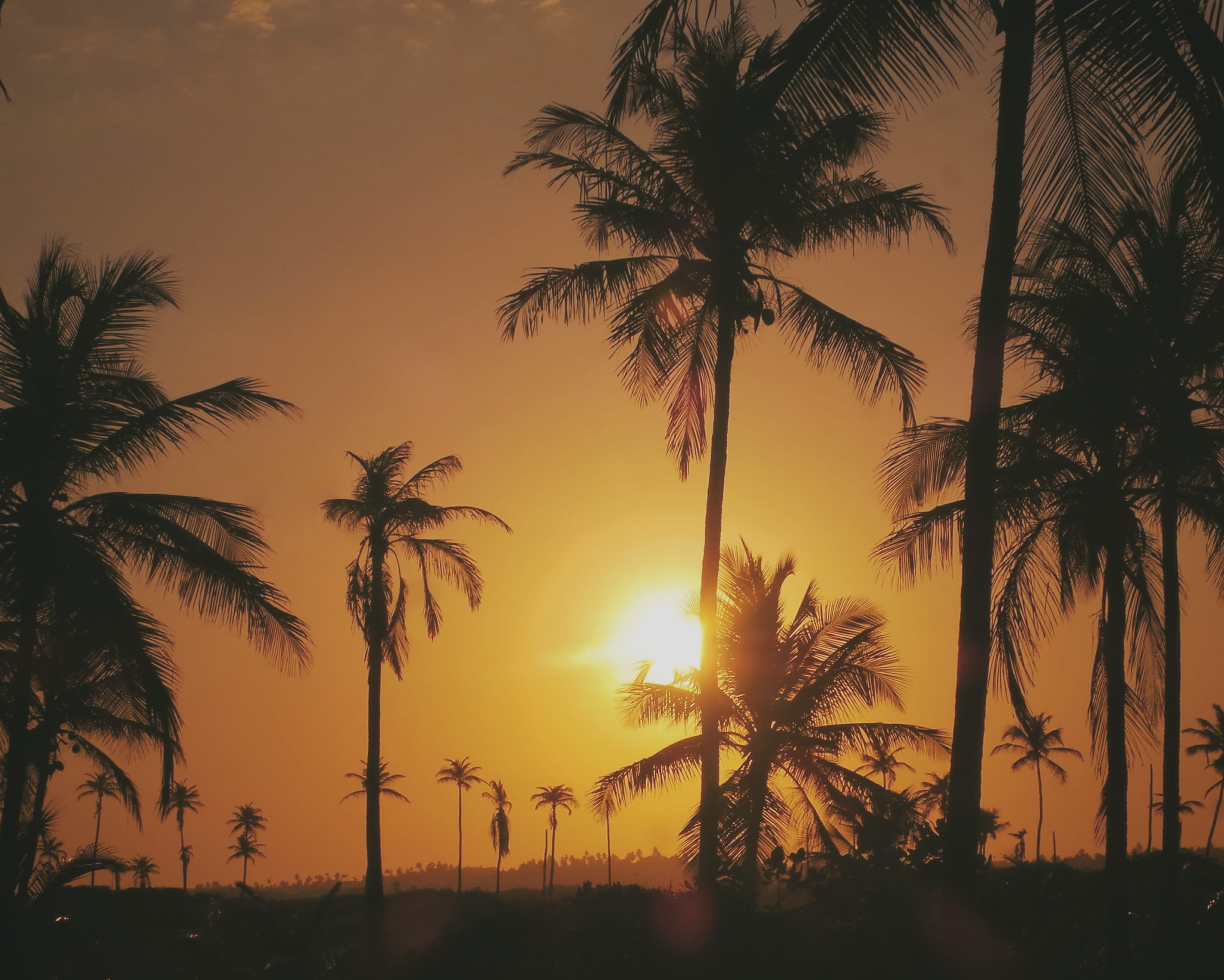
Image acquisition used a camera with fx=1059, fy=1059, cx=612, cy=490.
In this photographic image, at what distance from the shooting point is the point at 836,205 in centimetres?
1673

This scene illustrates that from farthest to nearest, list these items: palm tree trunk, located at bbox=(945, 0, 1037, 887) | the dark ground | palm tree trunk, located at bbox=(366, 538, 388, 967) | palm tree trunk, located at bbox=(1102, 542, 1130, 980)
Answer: palm tree trunk, located at bbox=(366, 538, 388, 967) → palm tree trunk, located at bbox=(1102, 542, 1130, 980) → the dark ground → palm tree trunk, located at bbox=(945, 0, 1037, 887)

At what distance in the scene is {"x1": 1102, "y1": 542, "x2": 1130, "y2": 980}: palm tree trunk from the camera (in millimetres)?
14477

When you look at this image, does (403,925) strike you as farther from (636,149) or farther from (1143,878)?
(636,149)

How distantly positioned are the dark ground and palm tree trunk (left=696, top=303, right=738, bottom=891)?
3.59 feet

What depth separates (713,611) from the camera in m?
15.9

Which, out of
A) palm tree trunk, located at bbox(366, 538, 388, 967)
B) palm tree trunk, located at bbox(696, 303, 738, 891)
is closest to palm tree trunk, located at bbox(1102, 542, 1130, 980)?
palm tree trunk, located at bbox(696, 303, 738, 891)

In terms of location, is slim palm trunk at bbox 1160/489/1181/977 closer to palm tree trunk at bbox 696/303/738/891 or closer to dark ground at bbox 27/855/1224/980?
dark ground at bbox 27/855/1224/980

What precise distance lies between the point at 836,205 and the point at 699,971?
12064mm

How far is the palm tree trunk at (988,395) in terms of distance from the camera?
8242 millimetres

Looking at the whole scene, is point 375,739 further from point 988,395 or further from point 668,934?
point 988,395

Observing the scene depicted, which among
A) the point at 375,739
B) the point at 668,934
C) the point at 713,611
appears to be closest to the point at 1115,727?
the point at 713,611

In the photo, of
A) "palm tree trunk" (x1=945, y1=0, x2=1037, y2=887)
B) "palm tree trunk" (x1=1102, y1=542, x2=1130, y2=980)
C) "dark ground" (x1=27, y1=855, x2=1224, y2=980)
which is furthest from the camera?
"palm tree trunk" (x1=1102, y1=542, x2=1130, y2=980)

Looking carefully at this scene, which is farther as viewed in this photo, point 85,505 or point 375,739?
point 375,739

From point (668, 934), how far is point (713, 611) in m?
5.94
